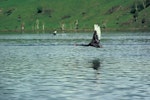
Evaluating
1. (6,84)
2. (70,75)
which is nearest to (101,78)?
(70,75)

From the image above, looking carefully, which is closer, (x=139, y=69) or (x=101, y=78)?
(x=101, y=78)

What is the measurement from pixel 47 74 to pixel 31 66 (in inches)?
464

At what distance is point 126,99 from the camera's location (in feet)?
140

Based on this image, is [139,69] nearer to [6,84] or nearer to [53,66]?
[53,66]

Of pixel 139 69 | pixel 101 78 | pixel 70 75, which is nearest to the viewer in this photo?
pixel 101 78

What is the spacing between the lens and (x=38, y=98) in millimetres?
43531

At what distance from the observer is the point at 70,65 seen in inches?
2953

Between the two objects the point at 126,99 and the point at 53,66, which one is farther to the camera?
the point at 53,66

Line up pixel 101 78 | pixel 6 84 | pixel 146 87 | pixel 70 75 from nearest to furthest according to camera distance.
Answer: pixel 146 87 → pixel 6 84 → pixel 101 78 → pixel 70 75

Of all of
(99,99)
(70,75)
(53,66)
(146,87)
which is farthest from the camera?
(53,66)

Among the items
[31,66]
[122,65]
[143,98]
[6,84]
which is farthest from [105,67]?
[143,98]

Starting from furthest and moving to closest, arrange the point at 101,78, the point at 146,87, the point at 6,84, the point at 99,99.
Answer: the point at 101,78, the point at 6,84, the point at 146,87, the point at 99,99

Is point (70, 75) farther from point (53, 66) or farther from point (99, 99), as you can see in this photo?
point (99, 99)

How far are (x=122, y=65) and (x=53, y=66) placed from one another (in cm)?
967
